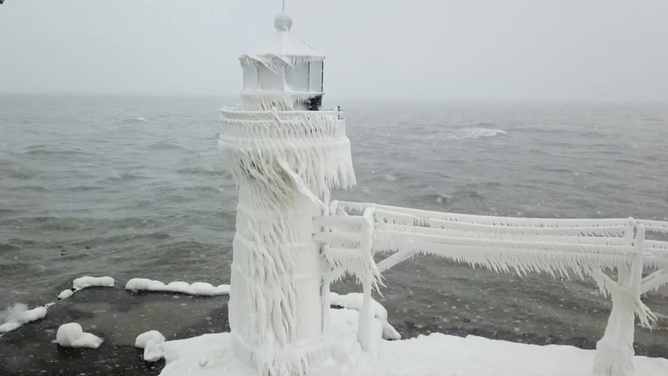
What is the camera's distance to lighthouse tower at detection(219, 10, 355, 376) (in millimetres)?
9562

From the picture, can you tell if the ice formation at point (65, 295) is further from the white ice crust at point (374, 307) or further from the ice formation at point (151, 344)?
the white ice crust at point (374, 307)

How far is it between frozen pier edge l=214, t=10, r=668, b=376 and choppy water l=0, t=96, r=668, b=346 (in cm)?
626

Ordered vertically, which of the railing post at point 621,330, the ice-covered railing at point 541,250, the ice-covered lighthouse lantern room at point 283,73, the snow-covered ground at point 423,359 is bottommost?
the snow-covered ground at point 423,359

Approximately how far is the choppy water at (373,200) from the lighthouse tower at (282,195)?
6.82 meters

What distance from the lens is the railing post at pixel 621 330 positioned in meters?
9.70

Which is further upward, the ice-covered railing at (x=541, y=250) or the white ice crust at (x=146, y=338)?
the ice-covered railing at (x=541, y=250)

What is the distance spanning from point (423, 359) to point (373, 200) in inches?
943

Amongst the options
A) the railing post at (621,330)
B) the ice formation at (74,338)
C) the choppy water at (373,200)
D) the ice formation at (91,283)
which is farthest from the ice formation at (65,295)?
the railing post at (621,330)

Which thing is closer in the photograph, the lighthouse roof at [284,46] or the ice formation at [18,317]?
the lighthouse roof at [284,46]

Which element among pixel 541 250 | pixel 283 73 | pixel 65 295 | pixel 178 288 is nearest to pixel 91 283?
pixel 65 295

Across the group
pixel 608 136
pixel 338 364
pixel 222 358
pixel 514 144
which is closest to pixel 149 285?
pixel 222 358

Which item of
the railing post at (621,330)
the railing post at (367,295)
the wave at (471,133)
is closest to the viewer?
the railing post at (621,330)

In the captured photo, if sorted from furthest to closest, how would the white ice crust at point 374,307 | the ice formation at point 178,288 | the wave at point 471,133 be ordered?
1. the wave at point 471,133
2. the ice formation at point 178,288
3. the white ice crust at point 374,307

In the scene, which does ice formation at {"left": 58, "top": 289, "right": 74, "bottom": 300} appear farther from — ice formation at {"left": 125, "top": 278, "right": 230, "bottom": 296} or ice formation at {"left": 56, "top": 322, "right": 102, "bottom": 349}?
ice formation at {"left": 56, "top": 322, "right": 102, "bottom": 349}
